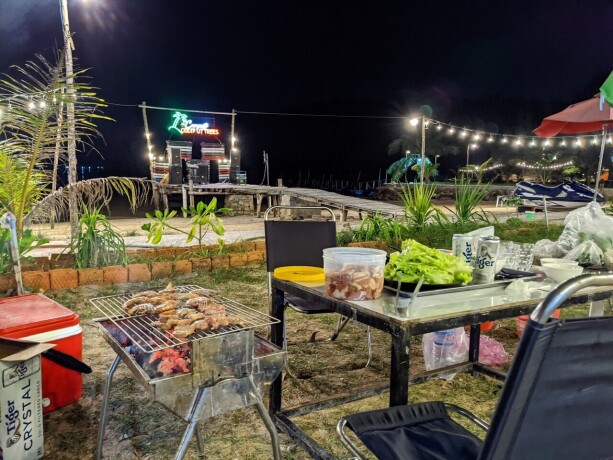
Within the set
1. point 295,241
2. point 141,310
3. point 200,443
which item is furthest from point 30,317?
point 295,241

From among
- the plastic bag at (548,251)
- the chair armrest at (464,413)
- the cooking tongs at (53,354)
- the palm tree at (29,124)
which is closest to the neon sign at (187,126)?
the palm tree at (29,124)

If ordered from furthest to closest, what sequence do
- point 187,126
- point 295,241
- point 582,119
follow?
point 187,126, point 582,119, point 295,241

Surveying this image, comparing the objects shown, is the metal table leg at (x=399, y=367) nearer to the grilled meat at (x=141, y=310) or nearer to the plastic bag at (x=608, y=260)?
the grilled meat at (x=141, y=310)

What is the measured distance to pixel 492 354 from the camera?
3.40 m

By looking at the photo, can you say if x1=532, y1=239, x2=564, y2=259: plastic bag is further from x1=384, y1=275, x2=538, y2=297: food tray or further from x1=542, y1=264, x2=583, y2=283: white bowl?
x1=384, y1=275, x2=538, y2=297: food tray

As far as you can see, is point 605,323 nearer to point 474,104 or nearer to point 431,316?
point 431,316

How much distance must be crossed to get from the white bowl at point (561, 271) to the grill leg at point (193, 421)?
164 cm

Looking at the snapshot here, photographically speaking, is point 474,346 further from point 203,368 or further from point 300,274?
point 203,368

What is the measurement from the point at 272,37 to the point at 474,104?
25735 millimetres

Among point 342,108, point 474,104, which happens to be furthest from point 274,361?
point 342,108

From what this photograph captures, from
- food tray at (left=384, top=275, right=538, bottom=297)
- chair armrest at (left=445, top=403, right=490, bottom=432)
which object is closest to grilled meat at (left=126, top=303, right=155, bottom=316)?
food tray at (left=384, top=275, right=538, bottom=297)

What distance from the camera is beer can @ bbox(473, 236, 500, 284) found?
6.36 feet

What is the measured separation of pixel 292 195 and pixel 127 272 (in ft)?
36.9

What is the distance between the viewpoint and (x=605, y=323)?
1016 millimetres
